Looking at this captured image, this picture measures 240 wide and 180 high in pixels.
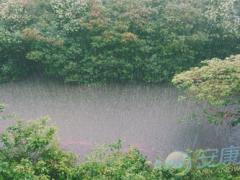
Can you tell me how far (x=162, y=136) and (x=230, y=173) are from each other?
3.85 meters

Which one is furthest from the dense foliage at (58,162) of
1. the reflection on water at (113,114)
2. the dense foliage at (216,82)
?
the reflection on water at (113,114)

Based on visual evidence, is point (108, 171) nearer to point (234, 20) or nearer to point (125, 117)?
point (125, 117)

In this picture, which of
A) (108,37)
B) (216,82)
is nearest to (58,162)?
(216,82)

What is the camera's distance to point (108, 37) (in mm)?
14180

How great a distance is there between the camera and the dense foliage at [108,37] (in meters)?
14.3

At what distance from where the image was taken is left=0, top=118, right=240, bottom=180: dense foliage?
7.68m

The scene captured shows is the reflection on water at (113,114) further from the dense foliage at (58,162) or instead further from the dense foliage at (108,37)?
the dense foliage at (58,162)

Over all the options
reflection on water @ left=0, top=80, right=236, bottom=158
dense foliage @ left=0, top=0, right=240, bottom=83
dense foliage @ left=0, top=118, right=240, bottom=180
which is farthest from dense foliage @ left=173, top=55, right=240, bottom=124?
dense foliage @ left=0, top=0, right=240, bottom=83

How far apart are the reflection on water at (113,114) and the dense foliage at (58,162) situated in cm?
317

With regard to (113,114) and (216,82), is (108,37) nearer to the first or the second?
(113,114)

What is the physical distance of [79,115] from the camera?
13336 mm

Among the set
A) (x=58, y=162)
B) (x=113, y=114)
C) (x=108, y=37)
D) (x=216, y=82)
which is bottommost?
(x=113, y=114)

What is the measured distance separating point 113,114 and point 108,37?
255 centimetres

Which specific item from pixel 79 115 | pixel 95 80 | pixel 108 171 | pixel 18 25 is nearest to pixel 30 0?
pixel 18 25
